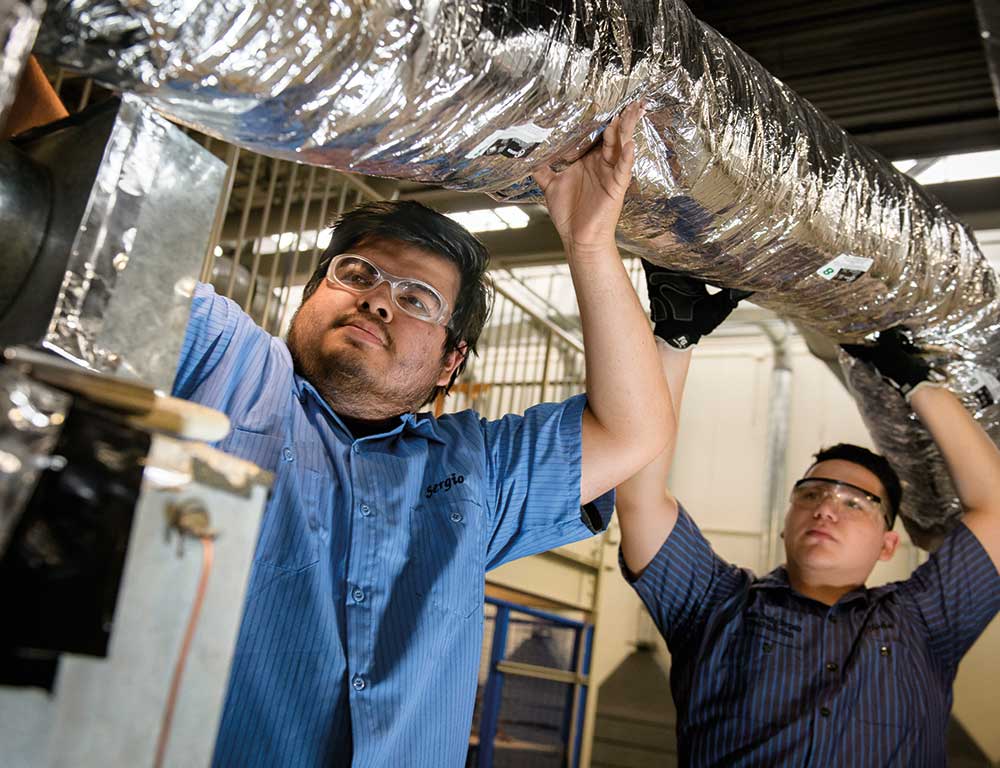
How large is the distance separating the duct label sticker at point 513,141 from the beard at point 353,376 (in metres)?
0.38

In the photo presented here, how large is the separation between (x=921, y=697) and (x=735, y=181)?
3.56ft

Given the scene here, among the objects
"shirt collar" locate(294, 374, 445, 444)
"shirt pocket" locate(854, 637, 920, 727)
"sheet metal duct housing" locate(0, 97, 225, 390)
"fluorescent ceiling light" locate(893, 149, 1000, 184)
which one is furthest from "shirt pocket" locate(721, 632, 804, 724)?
"fluorescent ceiling light" locate(893, 149, 1000, 184)

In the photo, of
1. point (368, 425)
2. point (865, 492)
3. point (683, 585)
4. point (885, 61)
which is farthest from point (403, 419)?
point (885, 61)

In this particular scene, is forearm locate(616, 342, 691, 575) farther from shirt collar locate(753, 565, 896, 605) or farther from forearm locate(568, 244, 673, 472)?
forearm locate(568, 244, 673, 472)

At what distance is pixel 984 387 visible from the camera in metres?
1.83

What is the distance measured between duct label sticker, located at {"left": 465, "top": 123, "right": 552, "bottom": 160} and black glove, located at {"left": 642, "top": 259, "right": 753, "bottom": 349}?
600 millimetres

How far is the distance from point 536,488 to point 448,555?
21 cm

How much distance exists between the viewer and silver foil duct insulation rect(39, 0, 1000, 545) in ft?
2.22

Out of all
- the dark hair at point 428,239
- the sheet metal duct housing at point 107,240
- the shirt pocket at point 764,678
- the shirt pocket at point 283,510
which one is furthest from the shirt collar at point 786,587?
the sheet metal duct housing at point 107,240

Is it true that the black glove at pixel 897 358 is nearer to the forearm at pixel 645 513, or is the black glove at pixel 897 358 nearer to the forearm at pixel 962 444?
the forearm at pixel 962 444

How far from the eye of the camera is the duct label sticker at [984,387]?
71.2 inches

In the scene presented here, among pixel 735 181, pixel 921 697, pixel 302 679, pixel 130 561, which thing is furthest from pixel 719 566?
pixel 130 561

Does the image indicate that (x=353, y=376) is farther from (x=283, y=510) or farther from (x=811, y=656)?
(x=811, y=656)

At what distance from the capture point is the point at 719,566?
73.7 inches
